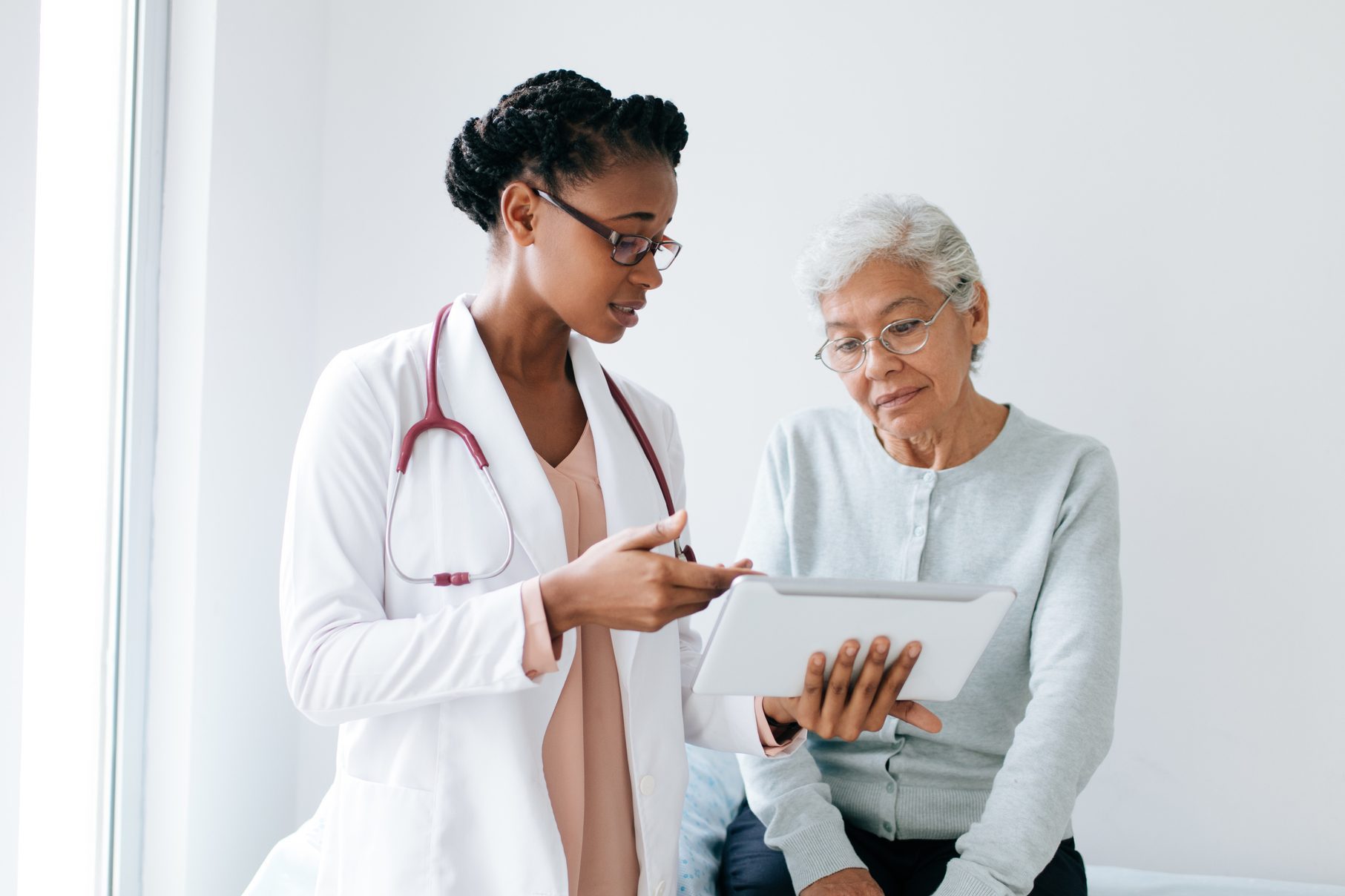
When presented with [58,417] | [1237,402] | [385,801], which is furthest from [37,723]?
[1237,402]

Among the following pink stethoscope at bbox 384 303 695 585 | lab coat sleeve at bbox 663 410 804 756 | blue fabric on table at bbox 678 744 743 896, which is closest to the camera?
pink stethoscope at bbox 384 303 695 585

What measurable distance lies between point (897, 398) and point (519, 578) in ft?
2.41

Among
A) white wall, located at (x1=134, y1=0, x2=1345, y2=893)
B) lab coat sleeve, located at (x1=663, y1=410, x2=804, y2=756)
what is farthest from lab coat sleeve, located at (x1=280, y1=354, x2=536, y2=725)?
white wall, located at (x1=134, y1=0, x2=1345, y2=893)

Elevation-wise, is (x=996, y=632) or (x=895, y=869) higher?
(x=996, y=632)

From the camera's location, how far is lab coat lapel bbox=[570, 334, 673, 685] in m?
1.22

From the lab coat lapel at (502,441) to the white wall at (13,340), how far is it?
73 cm

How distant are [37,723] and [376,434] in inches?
41.9

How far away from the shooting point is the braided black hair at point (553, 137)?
48.2 inches

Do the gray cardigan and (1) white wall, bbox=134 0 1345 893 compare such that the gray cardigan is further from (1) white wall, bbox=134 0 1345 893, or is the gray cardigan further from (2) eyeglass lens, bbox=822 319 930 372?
(1) white wall, bbox=134 0 1345 893

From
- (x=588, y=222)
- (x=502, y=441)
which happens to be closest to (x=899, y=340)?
(x=588, y=222)

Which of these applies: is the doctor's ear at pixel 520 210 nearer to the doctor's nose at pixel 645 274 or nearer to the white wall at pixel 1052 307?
the doctor's nose at pixel 645 274

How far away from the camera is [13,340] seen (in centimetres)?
152

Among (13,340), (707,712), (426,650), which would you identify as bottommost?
(707,712)

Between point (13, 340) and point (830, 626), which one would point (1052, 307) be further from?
point (13, 340)
